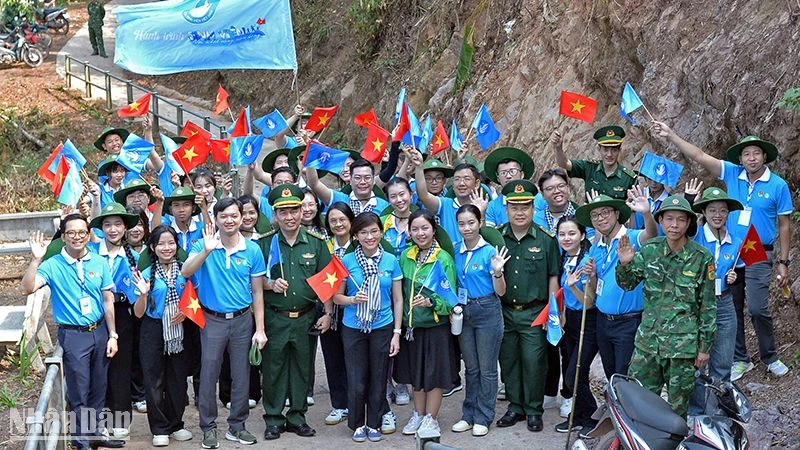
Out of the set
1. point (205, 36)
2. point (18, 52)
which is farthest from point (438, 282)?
point (18, 52)

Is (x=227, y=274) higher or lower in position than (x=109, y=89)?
lower

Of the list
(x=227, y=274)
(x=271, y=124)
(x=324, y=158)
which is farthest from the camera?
(x=271, y=124)

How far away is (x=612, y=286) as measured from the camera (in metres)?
7.79

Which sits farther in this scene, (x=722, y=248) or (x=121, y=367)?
(x=121, y=367)

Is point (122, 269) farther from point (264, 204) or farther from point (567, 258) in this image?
point (567, 258)

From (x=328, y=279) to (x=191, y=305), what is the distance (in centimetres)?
107

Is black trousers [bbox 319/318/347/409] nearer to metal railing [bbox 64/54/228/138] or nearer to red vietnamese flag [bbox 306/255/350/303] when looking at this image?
red vietnamese flag [bbox 306/255/350/303]

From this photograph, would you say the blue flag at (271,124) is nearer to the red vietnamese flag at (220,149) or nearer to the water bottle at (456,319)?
the red vietnamese flag at (220,149)

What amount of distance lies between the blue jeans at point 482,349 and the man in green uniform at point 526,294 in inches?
6.3

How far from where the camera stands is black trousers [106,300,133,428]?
8.45m

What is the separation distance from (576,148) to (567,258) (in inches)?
157

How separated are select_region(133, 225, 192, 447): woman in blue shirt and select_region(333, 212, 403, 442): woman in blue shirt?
1.29 m

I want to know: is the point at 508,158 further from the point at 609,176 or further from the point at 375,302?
the point at 375,302

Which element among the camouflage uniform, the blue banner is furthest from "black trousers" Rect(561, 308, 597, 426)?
the blue banner
